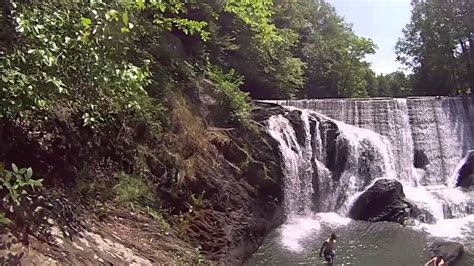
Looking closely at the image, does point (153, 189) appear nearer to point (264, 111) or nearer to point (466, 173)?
point (264, 111)

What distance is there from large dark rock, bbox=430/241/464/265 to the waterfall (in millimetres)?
4076

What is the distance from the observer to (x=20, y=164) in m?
5.34

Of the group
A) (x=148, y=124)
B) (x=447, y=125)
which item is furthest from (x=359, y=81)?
(x=148, y=124)

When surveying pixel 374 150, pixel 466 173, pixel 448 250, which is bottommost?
pixel 448 250

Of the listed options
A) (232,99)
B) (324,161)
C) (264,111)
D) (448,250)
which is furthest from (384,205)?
(232,99)

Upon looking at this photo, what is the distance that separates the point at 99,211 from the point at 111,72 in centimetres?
238

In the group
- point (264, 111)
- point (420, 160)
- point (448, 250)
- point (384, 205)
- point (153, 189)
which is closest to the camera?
point (153, 189)

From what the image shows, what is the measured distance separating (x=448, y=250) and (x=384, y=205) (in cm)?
395

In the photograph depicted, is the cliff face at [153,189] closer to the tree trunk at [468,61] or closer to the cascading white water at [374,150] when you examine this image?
the cascading white water at [374,150]

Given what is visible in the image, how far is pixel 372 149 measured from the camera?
17438mm

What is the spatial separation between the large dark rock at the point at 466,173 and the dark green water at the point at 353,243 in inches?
190

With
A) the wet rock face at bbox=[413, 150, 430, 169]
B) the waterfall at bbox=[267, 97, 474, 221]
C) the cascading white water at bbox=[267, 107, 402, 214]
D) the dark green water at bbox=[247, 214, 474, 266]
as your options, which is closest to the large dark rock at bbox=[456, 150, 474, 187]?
the waterfall at bbox=[267, 97, 474, 221]

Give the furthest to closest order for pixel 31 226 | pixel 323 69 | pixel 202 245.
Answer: pixel 323 69
pixel 202 245
pixel 31 226

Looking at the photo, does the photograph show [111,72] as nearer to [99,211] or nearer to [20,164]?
[20,164]
